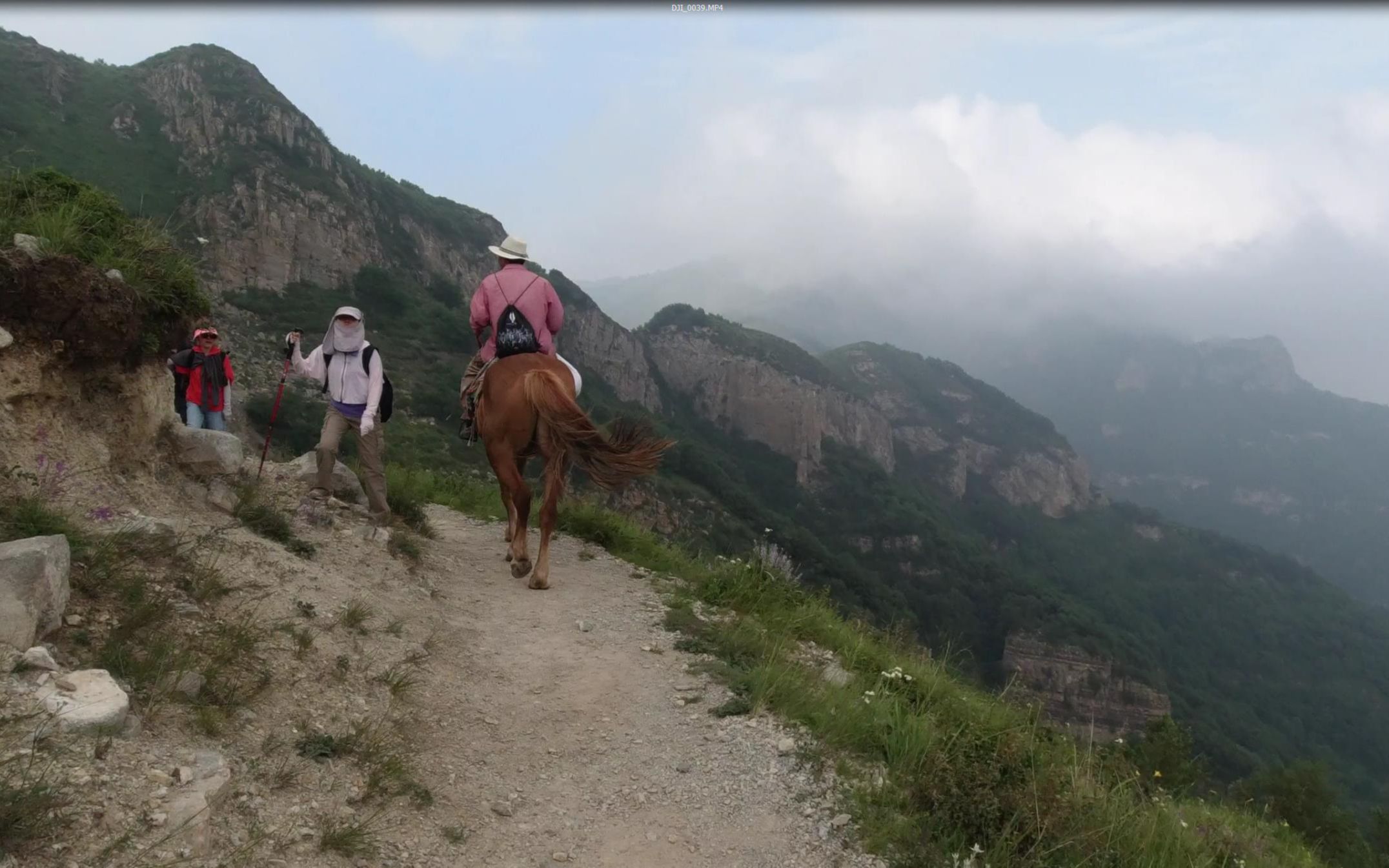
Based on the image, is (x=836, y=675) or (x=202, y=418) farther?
(x=202, y=418)

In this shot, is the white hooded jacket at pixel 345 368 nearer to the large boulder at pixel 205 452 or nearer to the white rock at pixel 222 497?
the large boulder at pixel 205 452

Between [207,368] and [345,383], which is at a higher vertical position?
[345,383]

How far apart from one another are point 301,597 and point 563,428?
2.39 meters

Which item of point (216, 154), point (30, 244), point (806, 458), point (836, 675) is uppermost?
point (216, 154)

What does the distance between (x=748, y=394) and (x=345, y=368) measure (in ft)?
401

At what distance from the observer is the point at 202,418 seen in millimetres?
8641

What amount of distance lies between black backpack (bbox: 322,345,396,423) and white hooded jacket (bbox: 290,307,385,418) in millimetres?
14

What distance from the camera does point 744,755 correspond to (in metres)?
4.32

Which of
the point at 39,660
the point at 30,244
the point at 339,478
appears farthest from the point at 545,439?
the point at 39,660

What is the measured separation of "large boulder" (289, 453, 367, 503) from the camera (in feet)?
24.1

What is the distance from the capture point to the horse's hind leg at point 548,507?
21.5 feet

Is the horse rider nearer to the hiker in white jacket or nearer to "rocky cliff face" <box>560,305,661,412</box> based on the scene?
the hiker in white jacket

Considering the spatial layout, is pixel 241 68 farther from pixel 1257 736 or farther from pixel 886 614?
pixel 1257 736

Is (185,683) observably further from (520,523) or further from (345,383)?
(345,383)
